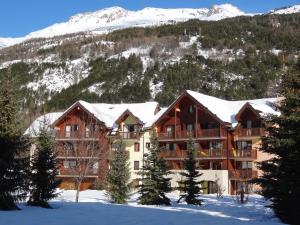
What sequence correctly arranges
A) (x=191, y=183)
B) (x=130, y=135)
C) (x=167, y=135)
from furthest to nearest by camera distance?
(x=130, y=135)
(x=167, y=135)
(x=191, y=183)

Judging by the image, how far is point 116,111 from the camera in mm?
65688

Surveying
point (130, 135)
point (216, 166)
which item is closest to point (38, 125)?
point (130, 135)

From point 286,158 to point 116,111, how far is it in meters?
43.4

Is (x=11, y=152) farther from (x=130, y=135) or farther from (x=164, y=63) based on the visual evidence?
(x=164, y=63)

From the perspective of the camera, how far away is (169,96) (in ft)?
400

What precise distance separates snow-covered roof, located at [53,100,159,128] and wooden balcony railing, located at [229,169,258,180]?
39.6 ft

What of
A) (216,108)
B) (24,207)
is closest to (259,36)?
(216,108)

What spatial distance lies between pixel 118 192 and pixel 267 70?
108 metres

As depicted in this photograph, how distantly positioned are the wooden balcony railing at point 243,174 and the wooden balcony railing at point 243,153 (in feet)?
5.40

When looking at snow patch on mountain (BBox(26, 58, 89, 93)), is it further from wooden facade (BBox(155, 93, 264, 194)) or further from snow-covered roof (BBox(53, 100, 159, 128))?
wooden facade (BBox(155, 93, 264, 194))

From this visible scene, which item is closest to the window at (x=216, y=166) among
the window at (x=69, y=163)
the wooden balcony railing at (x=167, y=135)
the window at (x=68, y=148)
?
the wooden balcony railing at (x=167, y=135)

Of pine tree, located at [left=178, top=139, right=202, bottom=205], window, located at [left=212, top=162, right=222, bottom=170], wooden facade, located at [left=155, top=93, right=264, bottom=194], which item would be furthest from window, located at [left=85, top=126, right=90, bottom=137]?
pine tree, located at [left=178, top=139, right=202, bottom=205]

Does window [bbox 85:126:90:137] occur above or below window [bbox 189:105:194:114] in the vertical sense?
below

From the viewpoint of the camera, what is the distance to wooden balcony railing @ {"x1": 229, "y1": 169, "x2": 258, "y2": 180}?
2083 inches
